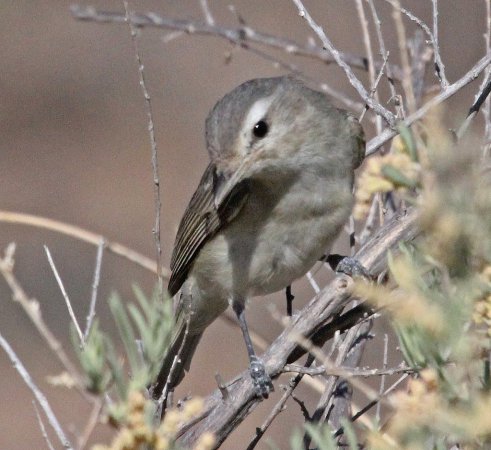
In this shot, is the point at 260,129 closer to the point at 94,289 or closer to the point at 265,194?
the point at 265,194

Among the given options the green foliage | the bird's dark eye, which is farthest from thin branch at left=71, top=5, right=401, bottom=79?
the green foliage

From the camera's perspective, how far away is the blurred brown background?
31.7 ft

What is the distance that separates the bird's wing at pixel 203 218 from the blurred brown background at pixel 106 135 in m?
3.72

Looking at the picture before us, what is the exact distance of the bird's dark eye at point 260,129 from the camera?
14.0 feet

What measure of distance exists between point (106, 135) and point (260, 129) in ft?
25.8

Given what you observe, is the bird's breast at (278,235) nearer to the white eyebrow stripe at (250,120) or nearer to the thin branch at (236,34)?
the white eyebrow stripe at (250,120)

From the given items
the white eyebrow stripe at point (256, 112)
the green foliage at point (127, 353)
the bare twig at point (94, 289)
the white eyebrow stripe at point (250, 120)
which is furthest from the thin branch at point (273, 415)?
the white eyebrow stripe at point (256, 112)

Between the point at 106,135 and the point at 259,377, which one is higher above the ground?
Result: the point at 106,135

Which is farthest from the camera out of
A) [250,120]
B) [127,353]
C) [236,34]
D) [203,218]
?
[203,218]

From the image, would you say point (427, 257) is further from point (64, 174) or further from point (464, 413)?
point (64, 174)

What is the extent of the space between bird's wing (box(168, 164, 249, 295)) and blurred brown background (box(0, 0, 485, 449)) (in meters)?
3.72

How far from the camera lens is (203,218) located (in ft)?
16.0

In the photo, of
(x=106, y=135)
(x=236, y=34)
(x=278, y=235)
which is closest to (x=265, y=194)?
(x=278, y=235)

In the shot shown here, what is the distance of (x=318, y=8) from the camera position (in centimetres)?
1296
